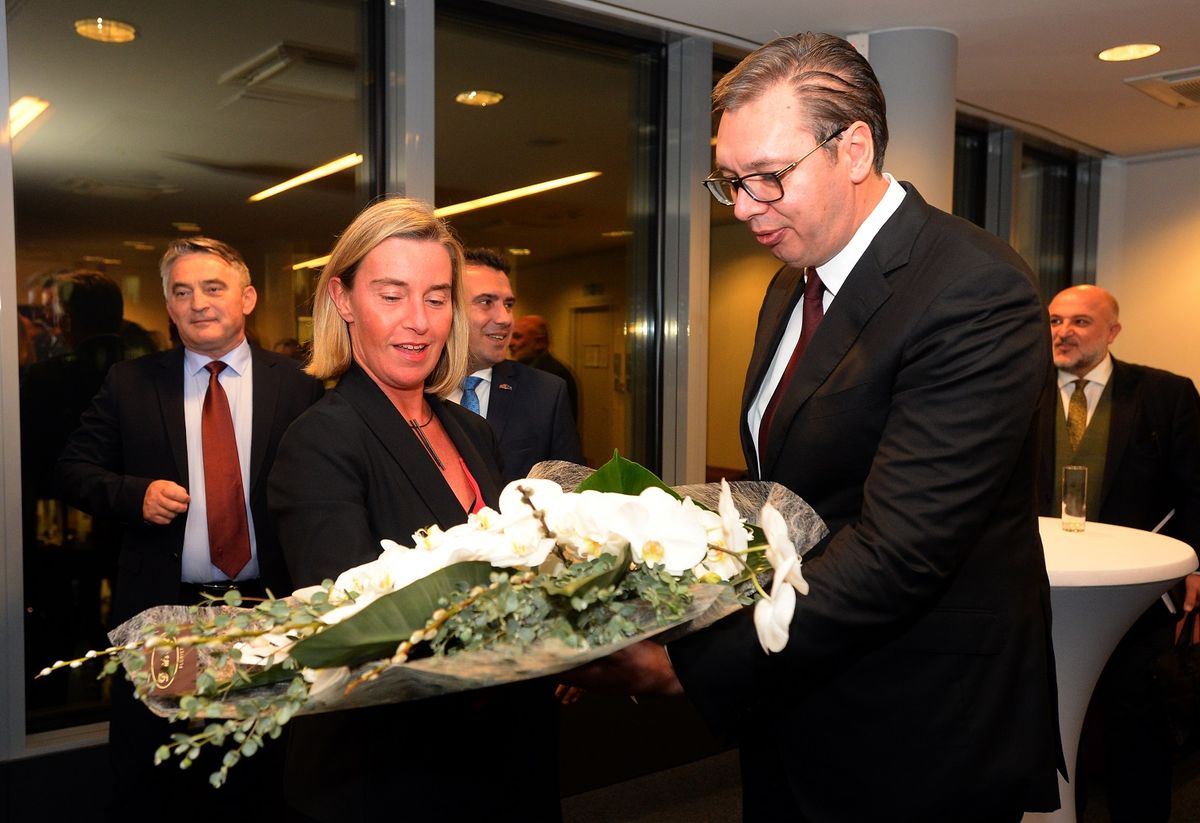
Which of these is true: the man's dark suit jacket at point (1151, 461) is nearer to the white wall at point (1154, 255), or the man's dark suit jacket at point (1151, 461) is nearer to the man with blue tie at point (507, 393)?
the man with blue tie at point (507, 393)

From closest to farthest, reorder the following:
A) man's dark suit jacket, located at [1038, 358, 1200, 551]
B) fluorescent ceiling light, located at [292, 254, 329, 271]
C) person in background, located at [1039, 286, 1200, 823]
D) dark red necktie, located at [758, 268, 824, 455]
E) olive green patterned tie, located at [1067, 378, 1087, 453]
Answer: dark red necktie, located at [758, 268, 824, 455], person in background, located at [1039, 286, 1200, 823], fluorescent ceiling light, located at [292, 254, 329, 271], man's dark suit jacket, located at [1038, 358, 1200, 551], olive green patterned tie, located at [1067, 378, 1087, 453]

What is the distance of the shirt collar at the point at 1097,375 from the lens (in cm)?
411

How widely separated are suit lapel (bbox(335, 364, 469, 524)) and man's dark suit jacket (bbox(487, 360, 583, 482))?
4.77ft

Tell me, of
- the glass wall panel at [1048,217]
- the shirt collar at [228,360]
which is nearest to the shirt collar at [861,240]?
the shirt collar at [228,360]

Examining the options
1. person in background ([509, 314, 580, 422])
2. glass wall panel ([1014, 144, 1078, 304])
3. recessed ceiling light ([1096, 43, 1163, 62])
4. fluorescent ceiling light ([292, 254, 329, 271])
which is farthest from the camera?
glass wall panel ([1014, 144, 1078, 304])

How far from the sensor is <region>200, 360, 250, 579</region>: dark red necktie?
3014mm

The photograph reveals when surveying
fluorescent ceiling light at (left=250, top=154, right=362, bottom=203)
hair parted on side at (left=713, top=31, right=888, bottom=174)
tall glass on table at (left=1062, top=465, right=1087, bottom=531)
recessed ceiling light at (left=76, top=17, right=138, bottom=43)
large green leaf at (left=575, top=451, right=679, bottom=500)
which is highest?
recessed ceiling light at (left=76, top=17, right=138, bottom=43)

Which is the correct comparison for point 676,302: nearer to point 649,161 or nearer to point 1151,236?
point 649,161

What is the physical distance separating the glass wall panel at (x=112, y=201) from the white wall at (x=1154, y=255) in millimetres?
5556

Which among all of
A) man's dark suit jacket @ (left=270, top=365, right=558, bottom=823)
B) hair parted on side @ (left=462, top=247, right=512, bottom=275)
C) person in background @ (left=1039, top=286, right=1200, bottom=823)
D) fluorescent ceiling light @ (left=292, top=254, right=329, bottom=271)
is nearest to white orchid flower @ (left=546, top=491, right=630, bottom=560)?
man's dark suit jacket @ (left=270, top=365, right=558, bottom=823)

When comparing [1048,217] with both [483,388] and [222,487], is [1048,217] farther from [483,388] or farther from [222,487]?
[222,487]

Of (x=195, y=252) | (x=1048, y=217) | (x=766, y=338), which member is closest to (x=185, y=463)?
(x=195, y=252)

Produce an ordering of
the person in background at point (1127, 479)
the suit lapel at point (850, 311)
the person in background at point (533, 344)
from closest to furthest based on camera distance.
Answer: the suit lapel at point (850, 311), the person in background at point (1127, 479), the person in background at point (533, 344)

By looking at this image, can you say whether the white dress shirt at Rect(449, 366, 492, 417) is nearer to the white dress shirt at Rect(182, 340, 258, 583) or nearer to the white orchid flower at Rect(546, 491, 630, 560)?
the white dress shirt at Rect(182, 340, 258, 583)
